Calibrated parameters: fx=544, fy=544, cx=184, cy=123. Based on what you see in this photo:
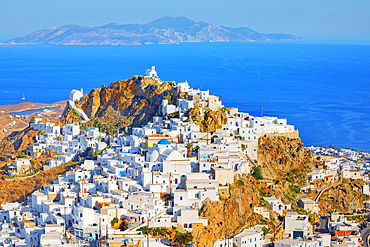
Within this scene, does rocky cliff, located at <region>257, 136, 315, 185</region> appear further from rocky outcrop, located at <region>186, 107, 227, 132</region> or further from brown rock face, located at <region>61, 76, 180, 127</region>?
brown rock face, located at <region>61, 76, 180, 127</region>

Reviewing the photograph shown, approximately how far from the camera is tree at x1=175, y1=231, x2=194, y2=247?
34625 millimetres

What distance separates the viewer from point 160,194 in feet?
130

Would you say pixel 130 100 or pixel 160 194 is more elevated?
pixel 130 100

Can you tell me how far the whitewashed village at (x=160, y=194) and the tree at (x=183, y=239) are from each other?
97 centimetres

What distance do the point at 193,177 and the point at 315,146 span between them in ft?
145

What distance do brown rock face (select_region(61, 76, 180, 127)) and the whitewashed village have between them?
26.3 feet

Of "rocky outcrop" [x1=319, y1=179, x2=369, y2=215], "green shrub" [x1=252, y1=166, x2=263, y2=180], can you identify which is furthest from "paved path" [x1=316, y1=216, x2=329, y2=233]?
"green shrub" [x1=252, y1=166, x2=263, y2=180]

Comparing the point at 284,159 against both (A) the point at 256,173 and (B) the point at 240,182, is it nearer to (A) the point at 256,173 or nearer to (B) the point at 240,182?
(A) the point at 256,173

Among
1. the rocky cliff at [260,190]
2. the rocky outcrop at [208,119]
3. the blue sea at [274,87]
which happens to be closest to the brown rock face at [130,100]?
the rocky outcrop at [208,119]

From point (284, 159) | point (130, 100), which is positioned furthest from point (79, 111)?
point (284, 159)

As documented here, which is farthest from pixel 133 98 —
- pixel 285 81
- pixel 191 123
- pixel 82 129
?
pixel 285 81

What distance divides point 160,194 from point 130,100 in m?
30.6

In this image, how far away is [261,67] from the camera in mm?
184000

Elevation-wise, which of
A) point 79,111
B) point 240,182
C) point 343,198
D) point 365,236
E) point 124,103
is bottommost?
point 365,236
